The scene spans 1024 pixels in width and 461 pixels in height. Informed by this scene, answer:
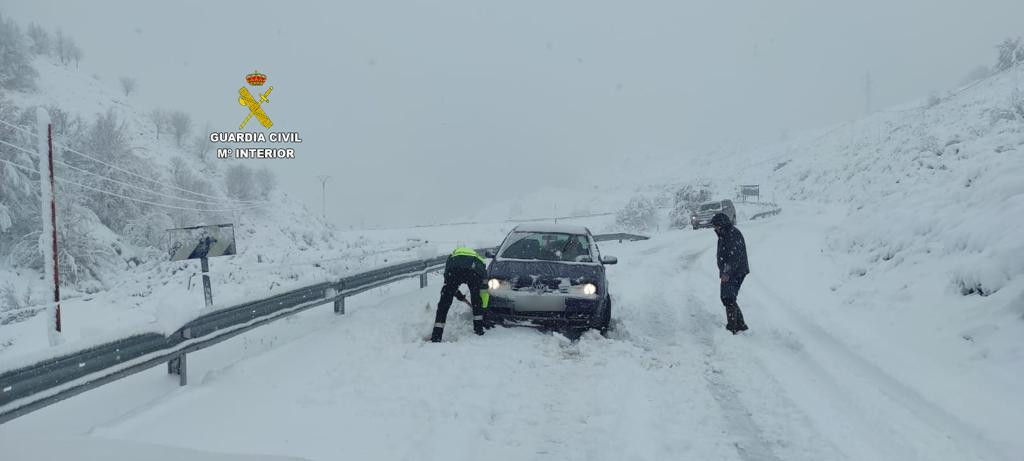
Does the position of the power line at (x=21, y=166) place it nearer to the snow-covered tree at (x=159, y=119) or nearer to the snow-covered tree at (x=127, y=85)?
the snow-covered tree at (x=159, y=119)

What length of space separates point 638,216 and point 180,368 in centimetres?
4293

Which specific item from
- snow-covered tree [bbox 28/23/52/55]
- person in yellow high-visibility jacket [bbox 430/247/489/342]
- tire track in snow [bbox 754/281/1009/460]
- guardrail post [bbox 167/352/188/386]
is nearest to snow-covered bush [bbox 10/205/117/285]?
guardrail post [bbox 167/352/188/386]

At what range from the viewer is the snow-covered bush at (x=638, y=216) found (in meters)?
46.4

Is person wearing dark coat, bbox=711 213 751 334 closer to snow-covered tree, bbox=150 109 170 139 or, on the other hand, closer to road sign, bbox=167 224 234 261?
road sign, bbox=167 224 234 261

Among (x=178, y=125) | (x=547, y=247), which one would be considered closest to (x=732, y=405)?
(x=547, y=247)

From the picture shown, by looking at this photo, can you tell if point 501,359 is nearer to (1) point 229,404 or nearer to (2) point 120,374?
(1) point 229,404

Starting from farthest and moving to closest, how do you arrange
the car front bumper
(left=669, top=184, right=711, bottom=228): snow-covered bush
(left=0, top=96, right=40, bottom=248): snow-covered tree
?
(left=669, top=184, right=711, bottom=228): snow-covered bush → (left=0, top=96, right=40, bottom=248): snow-covered tree → the car front bumper

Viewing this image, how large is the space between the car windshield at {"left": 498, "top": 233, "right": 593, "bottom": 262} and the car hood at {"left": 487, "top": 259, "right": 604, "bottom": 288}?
0.34m

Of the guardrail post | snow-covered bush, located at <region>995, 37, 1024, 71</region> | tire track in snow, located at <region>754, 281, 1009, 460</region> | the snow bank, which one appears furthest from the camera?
snow-covered bush, located at <region>995, 37, 1024, 71</region>

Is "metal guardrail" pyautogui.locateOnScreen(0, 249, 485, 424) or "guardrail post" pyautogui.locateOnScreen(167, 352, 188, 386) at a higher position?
"metal guardrail" pyautogui.locateOnScreen(0, 249, 485, 424)

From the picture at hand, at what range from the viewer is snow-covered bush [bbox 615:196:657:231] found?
4638 centimetres

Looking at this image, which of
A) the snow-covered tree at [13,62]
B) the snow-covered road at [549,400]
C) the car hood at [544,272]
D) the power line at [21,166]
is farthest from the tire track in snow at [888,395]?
the snow-covered tree at [13,62]

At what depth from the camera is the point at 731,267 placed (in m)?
8.33

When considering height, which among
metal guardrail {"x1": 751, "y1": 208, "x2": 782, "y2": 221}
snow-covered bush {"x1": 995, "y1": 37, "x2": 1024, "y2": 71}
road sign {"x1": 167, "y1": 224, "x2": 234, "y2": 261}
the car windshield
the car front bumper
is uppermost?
snow-covered bush {"x1": 995, "y1": 37, "x2": 1024, "y2": 71}
